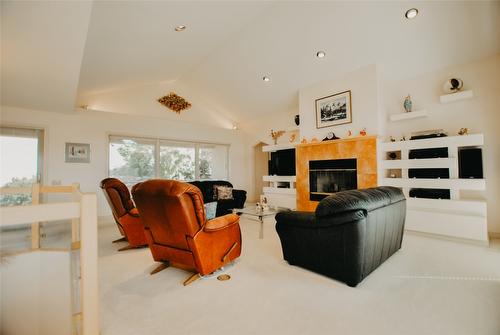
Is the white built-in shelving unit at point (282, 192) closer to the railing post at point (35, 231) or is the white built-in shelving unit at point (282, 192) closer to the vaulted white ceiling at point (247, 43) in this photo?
the vaulted white ceiling at point (247, 43)

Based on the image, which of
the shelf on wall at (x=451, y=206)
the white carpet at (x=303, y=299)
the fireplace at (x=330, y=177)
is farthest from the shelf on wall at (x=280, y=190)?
the white carpet at (x=303, y=299)

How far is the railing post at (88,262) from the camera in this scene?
3.05 ft

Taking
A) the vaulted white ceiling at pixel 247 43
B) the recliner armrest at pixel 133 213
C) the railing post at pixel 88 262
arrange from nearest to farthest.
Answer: the railing post at pixel 88 262 → the vaulted white ceiling at pixel 247 43 → the recliner armrest at pixel 133 213

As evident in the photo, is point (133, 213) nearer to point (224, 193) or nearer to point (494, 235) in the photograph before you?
point (224, 193)

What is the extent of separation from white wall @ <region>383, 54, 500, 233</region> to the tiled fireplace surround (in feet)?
2.74

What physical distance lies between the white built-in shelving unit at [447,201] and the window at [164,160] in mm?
5065

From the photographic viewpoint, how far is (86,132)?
17.4ft

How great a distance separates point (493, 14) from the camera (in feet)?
10.4

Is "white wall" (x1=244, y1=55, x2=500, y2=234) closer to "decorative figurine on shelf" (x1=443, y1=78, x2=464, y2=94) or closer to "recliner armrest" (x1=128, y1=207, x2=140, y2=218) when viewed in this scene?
"decorative figurine on shelf" (x1=443, y1=78, x2=464, y2=94)

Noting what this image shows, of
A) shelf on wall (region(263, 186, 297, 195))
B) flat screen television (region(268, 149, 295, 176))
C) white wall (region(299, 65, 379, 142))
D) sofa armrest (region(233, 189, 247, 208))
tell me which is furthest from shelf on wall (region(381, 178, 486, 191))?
sofa armrest (region(233, 189, 247, 208))

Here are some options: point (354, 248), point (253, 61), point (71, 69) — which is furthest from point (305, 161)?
point (71, 69)

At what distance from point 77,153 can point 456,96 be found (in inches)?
294

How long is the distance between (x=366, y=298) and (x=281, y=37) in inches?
175

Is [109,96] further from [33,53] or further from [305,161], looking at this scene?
[305,161]
